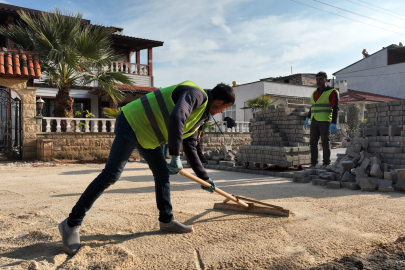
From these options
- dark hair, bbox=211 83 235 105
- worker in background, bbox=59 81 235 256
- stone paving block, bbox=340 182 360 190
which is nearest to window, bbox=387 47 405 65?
stone paving block, bbox=340 182 360 190

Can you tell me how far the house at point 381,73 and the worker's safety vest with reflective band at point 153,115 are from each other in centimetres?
2566

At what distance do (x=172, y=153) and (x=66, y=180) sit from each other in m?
4.91

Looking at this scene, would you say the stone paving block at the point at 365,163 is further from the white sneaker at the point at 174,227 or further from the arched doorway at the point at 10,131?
the arched doorway at the point at 10,131

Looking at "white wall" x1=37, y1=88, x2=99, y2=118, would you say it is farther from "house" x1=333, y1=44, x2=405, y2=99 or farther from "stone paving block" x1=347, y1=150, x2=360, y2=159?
"house" x1=333, y1=44, x2=405, y2=99

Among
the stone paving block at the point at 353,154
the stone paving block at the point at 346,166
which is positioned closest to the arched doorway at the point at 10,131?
the stone paving block at the point at 346,166

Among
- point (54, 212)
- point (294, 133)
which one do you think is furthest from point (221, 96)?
point (294, 133)

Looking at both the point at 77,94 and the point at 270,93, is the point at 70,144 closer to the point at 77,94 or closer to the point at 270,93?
the point at 77,94

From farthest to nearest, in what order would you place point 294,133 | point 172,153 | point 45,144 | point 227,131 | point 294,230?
point 227,131
point 45,144
point 294,133
point 294,230
point 172,153

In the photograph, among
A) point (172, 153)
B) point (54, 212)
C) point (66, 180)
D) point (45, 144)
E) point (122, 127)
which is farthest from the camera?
point (45, 144)

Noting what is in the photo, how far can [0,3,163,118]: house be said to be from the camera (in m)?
14.8

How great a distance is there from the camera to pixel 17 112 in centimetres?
1052

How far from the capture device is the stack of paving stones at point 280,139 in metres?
7.39

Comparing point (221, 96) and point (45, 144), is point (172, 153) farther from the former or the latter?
point (45, 144)

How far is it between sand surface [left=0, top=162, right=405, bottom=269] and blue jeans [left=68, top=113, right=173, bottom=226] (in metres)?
0.26
